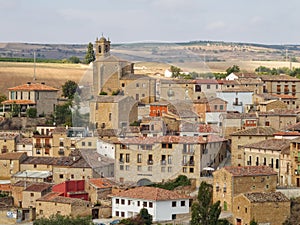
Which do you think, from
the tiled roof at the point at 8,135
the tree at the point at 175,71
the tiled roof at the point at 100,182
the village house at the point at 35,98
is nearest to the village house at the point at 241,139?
the tree at the point at 175,71

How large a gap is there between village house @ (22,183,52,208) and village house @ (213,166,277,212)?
6890mm

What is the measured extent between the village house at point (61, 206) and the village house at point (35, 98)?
13850mm

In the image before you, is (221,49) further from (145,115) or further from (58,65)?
(58,65)

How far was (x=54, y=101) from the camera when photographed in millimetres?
49500

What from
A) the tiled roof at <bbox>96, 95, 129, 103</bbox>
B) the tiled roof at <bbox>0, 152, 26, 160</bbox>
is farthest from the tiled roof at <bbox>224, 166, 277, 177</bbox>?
the tiled roof at <bbox>0, 152, 26, 160</bbox>

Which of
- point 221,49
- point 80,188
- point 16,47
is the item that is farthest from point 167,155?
point 16,47

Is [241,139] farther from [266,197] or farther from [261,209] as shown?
[261,209]

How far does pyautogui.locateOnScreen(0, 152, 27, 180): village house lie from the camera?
130ft

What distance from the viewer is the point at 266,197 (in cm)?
3111

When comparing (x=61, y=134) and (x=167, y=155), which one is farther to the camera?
(x=61, y=134)

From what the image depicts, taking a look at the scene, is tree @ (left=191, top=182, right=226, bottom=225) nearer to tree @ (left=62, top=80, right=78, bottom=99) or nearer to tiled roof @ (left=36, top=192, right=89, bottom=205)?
tiled roof @ (left=36, top=192, right=89, bottom=205)

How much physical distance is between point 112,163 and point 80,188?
5.84 feet

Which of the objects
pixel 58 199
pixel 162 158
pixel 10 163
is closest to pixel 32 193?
pixel 58 199

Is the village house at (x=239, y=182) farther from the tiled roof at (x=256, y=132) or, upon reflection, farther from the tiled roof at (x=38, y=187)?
the tiled roof at (x=38, y=187)
